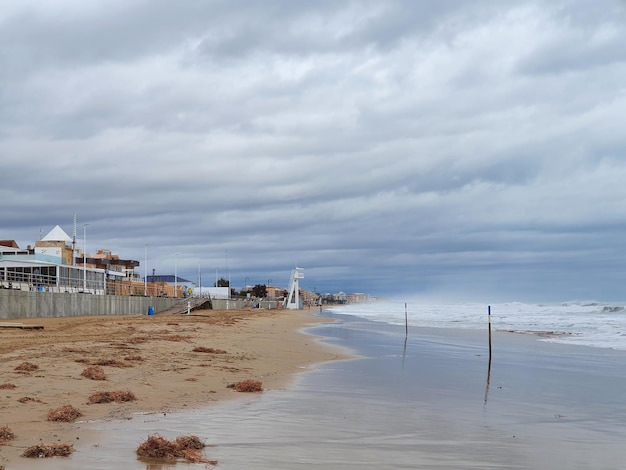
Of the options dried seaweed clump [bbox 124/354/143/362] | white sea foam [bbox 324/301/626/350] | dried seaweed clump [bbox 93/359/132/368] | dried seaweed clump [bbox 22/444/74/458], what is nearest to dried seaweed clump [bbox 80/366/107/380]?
dried seaweed clump [bbox 93/359/132/368]

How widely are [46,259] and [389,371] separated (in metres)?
52.4

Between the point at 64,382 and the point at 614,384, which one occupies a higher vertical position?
the point at 64,382

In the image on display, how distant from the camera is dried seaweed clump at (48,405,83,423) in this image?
805 cm

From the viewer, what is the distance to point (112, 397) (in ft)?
31.7

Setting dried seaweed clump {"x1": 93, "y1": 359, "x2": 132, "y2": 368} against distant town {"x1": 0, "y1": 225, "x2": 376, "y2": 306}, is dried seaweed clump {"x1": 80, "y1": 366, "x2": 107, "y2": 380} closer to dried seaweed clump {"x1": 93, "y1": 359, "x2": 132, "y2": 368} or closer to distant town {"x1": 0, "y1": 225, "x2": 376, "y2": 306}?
dried seaweed clump {"x1": 93, "y1": 359, "x2": 132, "y2": 368}

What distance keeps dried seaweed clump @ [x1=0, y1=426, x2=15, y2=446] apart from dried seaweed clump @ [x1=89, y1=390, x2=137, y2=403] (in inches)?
100

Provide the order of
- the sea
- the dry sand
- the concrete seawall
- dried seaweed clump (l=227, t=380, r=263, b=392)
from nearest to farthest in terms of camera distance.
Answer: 1. the sea
2. the dry sand
3. dried seaweed clump (l=227, t=380, r=263, b=392)
4. the concrete seawall

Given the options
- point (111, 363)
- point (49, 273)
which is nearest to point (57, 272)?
point (49, 273)

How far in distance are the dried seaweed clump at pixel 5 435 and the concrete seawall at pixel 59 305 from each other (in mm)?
31190

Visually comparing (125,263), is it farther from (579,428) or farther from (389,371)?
(579,428)

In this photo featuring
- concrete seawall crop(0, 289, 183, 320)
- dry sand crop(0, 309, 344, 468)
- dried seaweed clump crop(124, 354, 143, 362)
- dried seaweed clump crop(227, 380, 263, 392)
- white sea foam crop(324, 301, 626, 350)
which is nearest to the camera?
dry sand crop(0, 309, 344, 468)

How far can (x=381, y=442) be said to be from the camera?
7.79m

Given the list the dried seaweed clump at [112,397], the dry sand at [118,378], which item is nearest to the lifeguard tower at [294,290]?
the dry sand at [118,378]

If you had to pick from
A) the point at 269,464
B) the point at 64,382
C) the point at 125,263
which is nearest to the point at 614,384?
the point at 269,464
